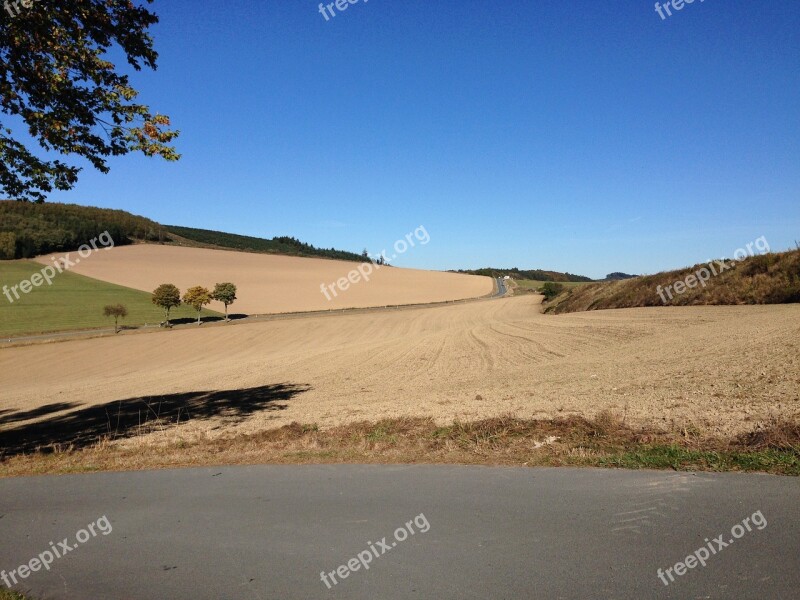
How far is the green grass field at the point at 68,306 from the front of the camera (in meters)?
55.7

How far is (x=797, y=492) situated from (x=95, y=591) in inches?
251

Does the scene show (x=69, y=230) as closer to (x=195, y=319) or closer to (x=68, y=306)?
(x=68, y=306)

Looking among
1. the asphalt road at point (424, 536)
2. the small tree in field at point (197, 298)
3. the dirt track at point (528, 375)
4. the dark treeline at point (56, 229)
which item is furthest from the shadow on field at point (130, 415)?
the dark treeline at point (56, 229)

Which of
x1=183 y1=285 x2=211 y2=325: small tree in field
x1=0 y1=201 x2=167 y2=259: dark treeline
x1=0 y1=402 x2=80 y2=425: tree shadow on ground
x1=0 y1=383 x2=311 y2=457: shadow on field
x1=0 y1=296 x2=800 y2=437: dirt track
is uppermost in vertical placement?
x1=0 y1=201 x2=167 y2=259: dark treeline

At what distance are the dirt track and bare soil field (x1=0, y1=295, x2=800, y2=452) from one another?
1.9 inches

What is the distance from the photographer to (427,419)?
387 inches

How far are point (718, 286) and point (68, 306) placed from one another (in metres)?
69.3

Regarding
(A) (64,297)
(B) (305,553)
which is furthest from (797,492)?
(A) (64,297)

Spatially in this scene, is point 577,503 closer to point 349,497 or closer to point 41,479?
point 349,497

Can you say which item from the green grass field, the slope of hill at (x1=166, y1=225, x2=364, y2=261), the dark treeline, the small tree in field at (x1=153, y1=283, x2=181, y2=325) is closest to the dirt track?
the green grass field

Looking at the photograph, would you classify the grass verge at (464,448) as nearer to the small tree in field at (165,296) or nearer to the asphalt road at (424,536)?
the asphalt road at (424,536)


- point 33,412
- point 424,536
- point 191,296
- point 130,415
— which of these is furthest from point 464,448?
point 191,296

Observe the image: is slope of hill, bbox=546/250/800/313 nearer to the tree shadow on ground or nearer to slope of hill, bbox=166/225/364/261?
the tree shadow on ground

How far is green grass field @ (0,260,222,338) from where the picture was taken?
55.7 meters
